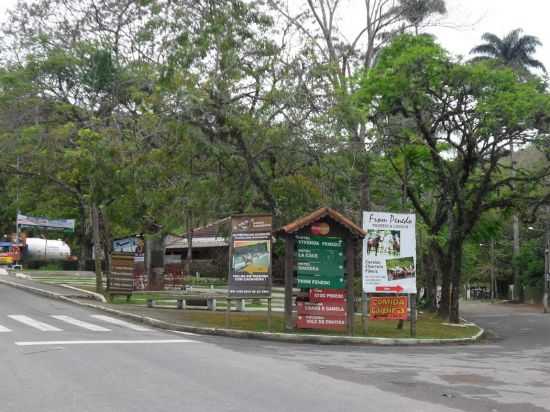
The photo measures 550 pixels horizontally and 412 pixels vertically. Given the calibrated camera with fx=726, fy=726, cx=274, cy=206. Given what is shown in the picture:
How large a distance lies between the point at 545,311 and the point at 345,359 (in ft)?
115

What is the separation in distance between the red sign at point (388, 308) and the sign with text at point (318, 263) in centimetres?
137

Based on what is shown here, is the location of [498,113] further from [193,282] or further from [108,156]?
[193,282]

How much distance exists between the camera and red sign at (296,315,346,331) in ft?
61.9

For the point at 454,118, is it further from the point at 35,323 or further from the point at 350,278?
the point at 35,323

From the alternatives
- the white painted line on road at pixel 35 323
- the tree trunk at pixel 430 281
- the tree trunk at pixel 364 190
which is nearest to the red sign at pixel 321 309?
the white painted line on road at pixel 35 323

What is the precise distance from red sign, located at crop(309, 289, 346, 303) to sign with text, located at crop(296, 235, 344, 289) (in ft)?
0.44

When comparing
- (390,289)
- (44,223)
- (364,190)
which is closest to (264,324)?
(390,289)

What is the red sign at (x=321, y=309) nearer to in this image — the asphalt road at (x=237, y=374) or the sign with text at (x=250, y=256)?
the sign with text at (x=250, y=256)

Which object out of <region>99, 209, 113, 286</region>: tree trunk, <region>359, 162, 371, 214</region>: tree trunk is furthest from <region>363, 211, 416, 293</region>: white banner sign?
<region>99, 209, 113, 286</region>: tree trunk

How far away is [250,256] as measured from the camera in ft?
62.7

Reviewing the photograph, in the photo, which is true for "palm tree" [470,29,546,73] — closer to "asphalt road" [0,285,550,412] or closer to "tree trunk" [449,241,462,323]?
"tree trunk" [449,241,462,323]

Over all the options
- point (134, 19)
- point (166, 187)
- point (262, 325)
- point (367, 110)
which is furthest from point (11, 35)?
point (262, 325)

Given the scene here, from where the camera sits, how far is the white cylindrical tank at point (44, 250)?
191ft

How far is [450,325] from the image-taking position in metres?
26.6
